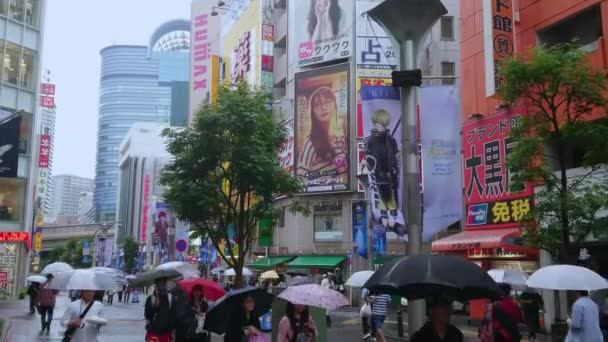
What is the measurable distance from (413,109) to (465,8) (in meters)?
16.9

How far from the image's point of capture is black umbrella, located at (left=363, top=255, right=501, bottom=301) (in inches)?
209

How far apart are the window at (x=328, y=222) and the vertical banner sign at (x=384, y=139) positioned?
26592mm

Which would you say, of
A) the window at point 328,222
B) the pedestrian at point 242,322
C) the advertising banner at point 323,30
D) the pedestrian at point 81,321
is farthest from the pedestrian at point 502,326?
the advertising banner at point 323,30

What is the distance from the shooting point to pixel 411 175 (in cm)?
709

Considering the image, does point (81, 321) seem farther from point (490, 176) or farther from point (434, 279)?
point (490, 176)

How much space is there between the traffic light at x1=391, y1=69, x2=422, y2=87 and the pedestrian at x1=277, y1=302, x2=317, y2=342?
2772 mm

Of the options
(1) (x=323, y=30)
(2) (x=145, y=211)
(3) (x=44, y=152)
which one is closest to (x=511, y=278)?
(1) (x=323, y=30)

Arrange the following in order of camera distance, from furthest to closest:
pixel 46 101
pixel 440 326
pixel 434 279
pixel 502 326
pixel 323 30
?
pixel 46 101 < pixel 323 30 < pixel 502 326 < pixel 440 326 < pixel 434 279

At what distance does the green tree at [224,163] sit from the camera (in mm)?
15953

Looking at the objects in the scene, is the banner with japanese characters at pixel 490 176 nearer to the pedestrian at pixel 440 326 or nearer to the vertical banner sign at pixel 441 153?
the vertical banner sign at pixel 441 153

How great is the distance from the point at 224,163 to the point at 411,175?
34.5ft

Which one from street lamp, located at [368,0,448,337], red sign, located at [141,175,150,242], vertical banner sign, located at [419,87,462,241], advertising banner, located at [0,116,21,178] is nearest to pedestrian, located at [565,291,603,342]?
vertical banner sign, located at [419,87,462,241]

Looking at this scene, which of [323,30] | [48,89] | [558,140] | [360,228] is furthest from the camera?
[48,89]

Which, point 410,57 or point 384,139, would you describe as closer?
point 410,57
